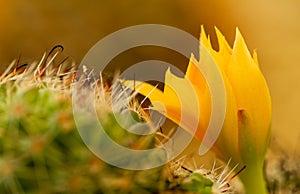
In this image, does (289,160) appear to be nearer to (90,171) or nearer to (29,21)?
(90,171)

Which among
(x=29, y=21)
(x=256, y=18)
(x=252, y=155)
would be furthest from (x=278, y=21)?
(x=252, y=155)

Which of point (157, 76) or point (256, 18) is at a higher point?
point (256, 18)

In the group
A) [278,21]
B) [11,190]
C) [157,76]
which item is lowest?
[11,190]

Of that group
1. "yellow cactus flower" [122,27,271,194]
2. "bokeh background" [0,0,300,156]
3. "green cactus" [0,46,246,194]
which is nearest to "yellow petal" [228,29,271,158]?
"yellow cactus flower" [122,27,271,194]

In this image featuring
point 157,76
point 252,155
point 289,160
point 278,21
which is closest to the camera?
point 252,155

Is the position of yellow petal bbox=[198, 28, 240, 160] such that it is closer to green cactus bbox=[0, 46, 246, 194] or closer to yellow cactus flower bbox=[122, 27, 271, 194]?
yellow cactus flower bbox=[122, 27, 271, 194]

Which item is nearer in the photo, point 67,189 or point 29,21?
point 67,189

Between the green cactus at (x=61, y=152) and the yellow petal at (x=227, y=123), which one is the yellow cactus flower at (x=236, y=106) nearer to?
the yellow petal at (x=227, y=123)

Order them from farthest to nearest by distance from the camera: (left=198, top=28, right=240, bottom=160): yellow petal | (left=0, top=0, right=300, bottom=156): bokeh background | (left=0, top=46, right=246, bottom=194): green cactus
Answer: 1. (left=0, top=0, right=300, bottom=156): bokeh background
2. (left=198, top=28, right=240, bottom=160): yellow petal
3. (left=0, top=46, right=246, bottom=194): green cactus
